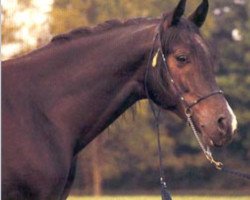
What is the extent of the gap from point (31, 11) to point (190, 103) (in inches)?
764

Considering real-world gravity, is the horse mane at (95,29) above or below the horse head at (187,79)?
above

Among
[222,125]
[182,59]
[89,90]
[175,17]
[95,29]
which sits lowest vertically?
[222,125]

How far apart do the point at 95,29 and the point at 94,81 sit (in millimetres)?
487

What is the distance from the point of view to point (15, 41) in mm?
27188

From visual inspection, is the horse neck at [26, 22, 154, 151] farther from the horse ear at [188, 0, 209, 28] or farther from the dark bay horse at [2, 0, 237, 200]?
the horse ear at [188, 0, 209, 28]

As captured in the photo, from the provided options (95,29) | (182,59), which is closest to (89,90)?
(95,29)

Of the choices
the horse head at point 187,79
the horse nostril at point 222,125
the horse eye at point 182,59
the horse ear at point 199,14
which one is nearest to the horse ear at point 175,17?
the horse head at point 187,79

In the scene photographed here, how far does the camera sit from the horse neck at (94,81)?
5.86m

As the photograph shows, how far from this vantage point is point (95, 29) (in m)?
6.20

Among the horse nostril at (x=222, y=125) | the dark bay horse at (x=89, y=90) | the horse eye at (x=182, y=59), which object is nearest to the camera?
the dark bay horse at (x=89, y=90)

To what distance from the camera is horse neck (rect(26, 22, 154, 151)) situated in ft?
19.2

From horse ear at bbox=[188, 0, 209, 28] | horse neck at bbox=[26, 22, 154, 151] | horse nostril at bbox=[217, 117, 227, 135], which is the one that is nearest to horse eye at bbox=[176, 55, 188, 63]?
horse neck at bbox=[26, 22, 154, 151]

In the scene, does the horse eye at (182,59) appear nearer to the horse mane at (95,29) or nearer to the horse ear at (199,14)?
the horse ear at (199,14)

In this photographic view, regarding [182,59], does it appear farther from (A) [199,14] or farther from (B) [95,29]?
(B) [95,29]
